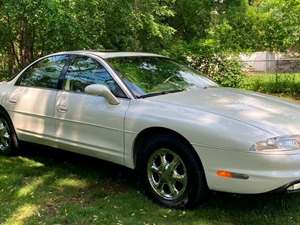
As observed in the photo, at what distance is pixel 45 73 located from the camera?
260 inches

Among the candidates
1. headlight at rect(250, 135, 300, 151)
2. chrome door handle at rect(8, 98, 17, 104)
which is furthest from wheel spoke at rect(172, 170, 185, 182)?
chrome door handle at rect(8, 98, 17, 104)

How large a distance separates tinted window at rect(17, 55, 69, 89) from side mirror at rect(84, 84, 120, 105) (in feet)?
3.40

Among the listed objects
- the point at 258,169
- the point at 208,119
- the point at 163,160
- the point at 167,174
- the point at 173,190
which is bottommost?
the point at 173,190

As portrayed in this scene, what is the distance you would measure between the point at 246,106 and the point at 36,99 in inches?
105

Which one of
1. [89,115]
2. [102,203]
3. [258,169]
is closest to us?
[258,169]

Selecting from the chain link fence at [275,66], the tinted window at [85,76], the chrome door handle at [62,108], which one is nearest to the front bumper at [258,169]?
the tinted window at [85,76]

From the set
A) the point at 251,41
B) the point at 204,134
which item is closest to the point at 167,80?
the point at 204,134

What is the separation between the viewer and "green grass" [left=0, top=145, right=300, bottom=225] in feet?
15.7

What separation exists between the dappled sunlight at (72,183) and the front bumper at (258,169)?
6.03 feet

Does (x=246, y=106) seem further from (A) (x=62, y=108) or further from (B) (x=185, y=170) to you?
(A) (x=62, y=108)

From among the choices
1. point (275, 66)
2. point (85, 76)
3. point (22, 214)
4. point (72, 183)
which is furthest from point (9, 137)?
point (275, 66)

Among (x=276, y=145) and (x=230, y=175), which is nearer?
(x=276, y=145)

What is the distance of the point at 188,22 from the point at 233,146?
11.4 m

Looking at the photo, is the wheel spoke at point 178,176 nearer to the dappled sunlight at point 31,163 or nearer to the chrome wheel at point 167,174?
the chrome wheel at point 167,174
